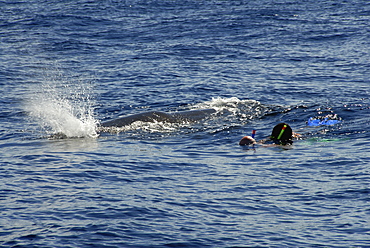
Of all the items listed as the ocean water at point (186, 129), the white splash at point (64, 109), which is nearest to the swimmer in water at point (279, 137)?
the ocean water at point (186, 129)

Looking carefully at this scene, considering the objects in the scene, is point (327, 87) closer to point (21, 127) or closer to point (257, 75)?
point (257, 75)

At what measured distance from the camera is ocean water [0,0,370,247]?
31.2 ft

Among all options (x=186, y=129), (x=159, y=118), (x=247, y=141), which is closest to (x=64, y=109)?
(x=159, y=118)

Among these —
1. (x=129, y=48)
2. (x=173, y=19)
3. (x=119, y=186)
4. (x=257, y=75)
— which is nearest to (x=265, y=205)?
(x=119, y=186)

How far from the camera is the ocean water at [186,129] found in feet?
31.2

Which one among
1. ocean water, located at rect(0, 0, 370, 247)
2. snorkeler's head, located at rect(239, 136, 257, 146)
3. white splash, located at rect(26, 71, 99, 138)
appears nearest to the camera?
ocean water, located at rect(0, 0, 370, 247)

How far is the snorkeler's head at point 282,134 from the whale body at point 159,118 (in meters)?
3.43

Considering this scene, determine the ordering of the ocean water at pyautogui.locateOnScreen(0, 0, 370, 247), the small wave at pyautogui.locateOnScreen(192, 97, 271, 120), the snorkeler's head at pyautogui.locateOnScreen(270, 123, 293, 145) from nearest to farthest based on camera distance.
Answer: the ocean water at pyautogui.locateOnScreen(0, 0, 370, 247) < the snorkeler's head at pyautogui.locateOnScreen(270, 123, 293, 145) < the small wave at pyautogui.locateOnScreen(192, 97, 271, 120)

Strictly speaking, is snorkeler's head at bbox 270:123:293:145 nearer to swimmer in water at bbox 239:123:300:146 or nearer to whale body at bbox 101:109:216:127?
swimmer in water at bbox 239:123:300:146

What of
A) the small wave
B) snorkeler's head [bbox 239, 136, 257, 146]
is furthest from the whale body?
snorkeler's head [bbox 239, 136, 257, 146]

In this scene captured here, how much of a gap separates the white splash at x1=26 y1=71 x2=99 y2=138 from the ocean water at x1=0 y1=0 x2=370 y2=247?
0.07 meters

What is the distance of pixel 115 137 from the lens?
620 inches

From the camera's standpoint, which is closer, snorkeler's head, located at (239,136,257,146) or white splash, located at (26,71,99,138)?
snorkeler's head, located at (239,136,257,146)

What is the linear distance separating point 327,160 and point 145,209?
4.92m
